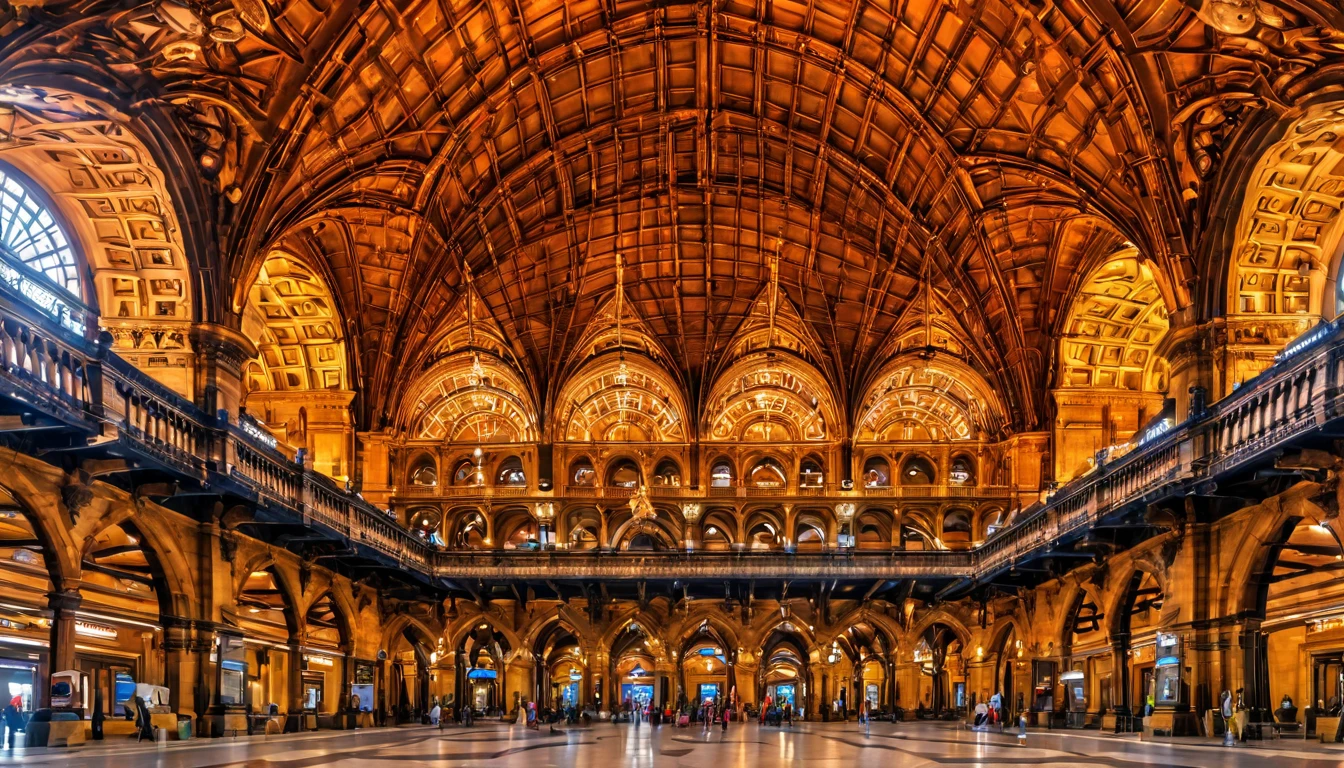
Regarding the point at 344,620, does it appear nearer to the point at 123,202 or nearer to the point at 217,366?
the point at 217,366

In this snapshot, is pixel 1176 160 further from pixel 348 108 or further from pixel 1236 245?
pixel 348 108

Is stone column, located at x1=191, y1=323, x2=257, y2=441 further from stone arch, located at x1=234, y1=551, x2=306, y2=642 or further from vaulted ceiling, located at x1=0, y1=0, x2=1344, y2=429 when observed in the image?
stone arch, located at x1=234, y1=551, x2=306, y2=642

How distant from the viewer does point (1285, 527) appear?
31.3 meters

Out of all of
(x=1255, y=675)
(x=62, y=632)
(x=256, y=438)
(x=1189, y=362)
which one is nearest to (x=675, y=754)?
(x=62, y=632)

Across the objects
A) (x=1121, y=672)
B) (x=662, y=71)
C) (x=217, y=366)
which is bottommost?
(x=1121, y=672)

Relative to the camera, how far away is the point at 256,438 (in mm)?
36094

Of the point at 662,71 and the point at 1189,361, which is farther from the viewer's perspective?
the point at 662,71

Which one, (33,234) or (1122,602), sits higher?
(33,234)

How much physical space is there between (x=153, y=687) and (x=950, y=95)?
31.1 meters

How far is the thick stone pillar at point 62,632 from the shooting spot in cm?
2761

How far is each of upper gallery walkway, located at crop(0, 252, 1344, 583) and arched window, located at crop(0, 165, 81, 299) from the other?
5.42ft

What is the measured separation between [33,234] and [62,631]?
43.2ft

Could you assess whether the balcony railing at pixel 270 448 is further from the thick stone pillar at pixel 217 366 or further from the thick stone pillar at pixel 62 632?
the thick stone pillar at pixel 62 632

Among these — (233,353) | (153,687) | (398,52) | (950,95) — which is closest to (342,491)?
(233,353)
